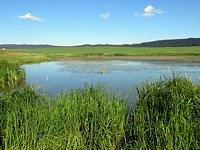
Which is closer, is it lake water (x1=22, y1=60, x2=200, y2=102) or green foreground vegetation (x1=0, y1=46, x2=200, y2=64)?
lake water (x1=22, y1=60, x2=200, y2=102)

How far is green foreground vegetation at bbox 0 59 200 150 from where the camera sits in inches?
220

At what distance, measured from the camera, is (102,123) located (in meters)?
6.38

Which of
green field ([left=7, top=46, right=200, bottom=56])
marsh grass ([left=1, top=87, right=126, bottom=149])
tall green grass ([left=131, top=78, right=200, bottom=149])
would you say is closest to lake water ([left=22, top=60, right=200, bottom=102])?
tall green grass ([left=131, top=78, right=200, bottom=149])

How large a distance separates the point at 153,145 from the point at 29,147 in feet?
7.55

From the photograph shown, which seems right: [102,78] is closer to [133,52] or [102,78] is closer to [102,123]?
[102,123]

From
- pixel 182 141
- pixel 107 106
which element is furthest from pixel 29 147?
pixel 182 141

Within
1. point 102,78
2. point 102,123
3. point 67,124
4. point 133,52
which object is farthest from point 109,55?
point 67,124

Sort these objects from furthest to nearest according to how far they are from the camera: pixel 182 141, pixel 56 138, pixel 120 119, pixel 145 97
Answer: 1. pixel 145 97
2. pixel 120 119
3. pixel 56 138
4. pixel 182 141

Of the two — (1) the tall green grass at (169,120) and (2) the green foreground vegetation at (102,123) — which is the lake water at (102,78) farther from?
(2) the green foreground vegetation at (102,123)

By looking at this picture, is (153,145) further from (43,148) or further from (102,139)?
(43,148)

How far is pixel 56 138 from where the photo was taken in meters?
5.88

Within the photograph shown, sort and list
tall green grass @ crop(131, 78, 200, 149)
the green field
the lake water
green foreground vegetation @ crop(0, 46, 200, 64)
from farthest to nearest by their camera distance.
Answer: the green field → green foreground vegetation @ crop(0, 46, 200, 64) → the lake water → tall green grass @ crop(131, 78, 200, 149)

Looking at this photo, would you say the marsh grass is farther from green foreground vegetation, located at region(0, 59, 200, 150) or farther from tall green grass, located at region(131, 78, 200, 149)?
tall green grass, located at region(131, 78, 200, 149)

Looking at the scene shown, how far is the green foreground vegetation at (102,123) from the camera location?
5.59m
